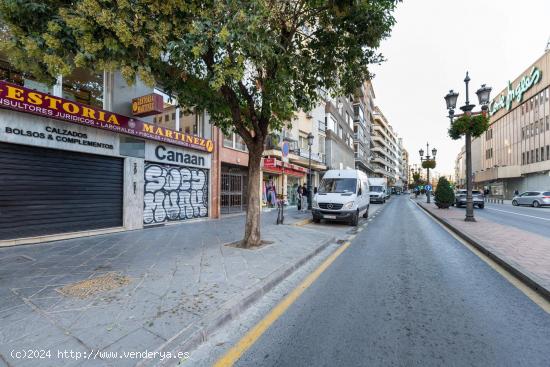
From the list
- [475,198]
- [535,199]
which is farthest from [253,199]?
[535,199]

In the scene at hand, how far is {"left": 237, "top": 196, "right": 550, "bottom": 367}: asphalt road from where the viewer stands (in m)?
2.50

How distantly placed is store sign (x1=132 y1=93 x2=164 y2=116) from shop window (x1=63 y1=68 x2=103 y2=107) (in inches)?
41.7

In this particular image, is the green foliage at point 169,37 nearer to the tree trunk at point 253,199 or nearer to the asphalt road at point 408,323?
the tree trunk at point 253,199

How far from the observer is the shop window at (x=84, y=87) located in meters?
8.22

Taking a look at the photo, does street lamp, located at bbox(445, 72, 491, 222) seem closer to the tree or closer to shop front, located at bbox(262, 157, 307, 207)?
the tree

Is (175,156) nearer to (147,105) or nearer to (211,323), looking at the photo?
(147,105)

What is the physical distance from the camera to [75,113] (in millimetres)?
7766

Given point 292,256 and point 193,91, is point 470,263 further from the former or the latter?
point 193,91

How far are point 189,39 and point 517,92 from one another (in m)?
57.1

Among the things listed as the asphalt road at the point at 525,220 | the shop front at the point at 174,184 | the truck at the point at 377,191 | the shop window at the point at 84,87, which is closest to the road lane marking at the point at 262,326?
the shop front at the point at 174,184

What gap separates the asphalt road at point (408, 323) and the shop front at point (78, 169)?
24.7 ft

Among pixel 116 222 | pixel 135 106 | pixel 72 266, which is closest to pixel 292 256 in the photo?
pixel 72 266

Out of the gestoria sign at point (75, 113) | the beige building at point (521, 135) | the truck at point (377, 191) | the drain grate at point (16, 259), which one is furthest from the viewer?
the beige building at point (521, 135)

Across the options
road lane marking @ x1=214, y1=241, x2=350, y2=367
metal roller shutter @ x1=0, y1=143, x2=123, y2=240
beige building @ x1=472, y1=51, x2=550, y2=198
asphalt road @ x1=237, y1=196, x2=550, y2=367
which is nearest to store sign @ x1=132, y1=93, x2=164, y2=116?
metal roller shutter @ x1=0, y1=143, x2=123, y2=240
